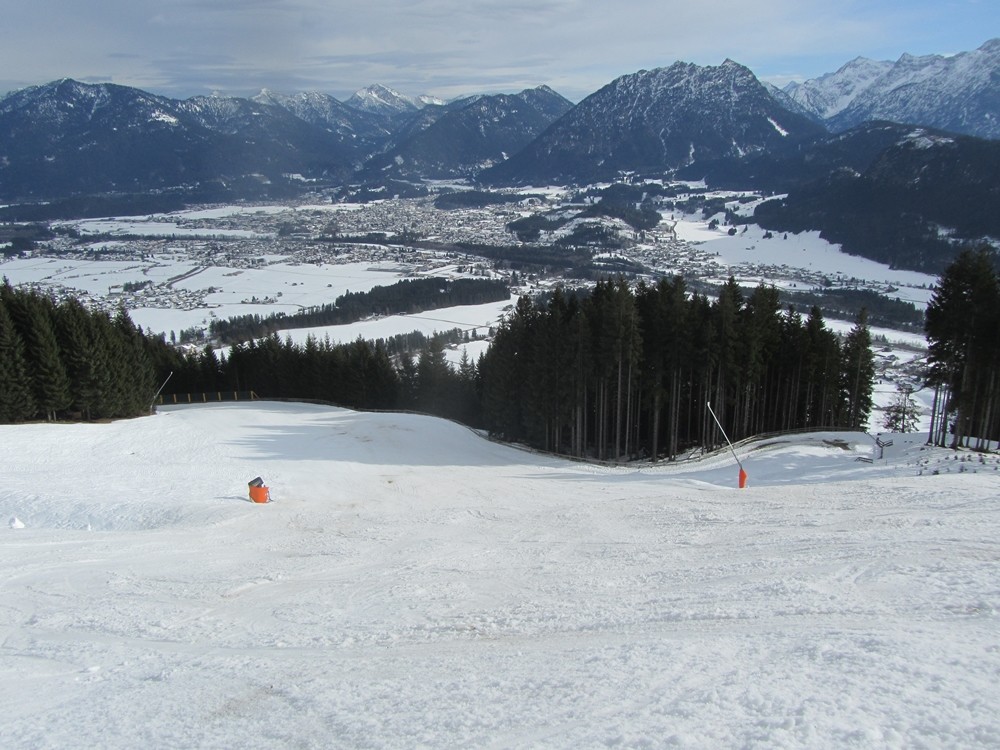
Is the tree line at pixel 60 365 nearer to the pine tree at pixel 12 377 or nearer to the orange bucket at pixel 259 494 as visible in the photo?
the pine tree at pixel 12 377

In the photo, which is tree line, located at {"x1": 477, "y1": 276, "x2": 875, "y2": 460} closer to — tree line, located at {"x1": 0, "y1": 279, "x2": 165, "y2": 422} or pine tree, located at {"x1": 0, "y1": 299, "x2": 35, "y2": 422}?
tree line, located at {"x1": 0, "y1": 279, "x2": 165, "y2": 422}

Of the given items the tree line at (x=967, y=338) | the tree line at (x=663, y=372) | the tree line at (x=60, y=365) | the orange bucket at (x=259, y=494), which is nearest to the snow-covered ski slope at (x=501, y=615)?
the orange bucket at (x=259, y=494)

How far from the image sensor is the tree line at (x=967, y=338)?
3008 centimetres

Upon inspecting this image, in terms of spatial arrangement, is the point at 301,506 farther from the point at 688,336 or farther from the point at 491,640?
the point at 688,336

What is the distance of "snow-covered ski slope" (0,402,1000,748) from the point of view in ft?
25.4

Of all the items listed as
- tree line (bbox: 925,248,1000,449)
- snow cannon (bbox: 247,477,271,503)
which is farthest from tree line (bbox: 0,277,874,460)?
snow cannon (bbox: 247,477,271,503)

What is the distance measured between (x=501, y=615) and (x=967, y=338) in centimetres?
3131

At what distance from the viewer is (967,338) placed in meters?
31.0

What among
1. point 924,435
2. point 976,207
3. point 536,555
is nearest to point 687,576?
point 536,555

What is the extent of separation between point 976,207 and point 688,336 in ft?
728

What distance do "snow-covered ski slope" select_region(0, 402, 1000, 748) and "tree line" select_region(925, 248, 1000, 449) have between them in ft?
32.4

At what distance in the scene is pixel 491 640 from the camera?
10438mm

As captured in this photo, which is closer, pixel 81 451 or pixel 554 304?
pixel 81 451

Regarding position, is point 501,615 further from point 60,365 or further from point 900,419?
point 900,419
